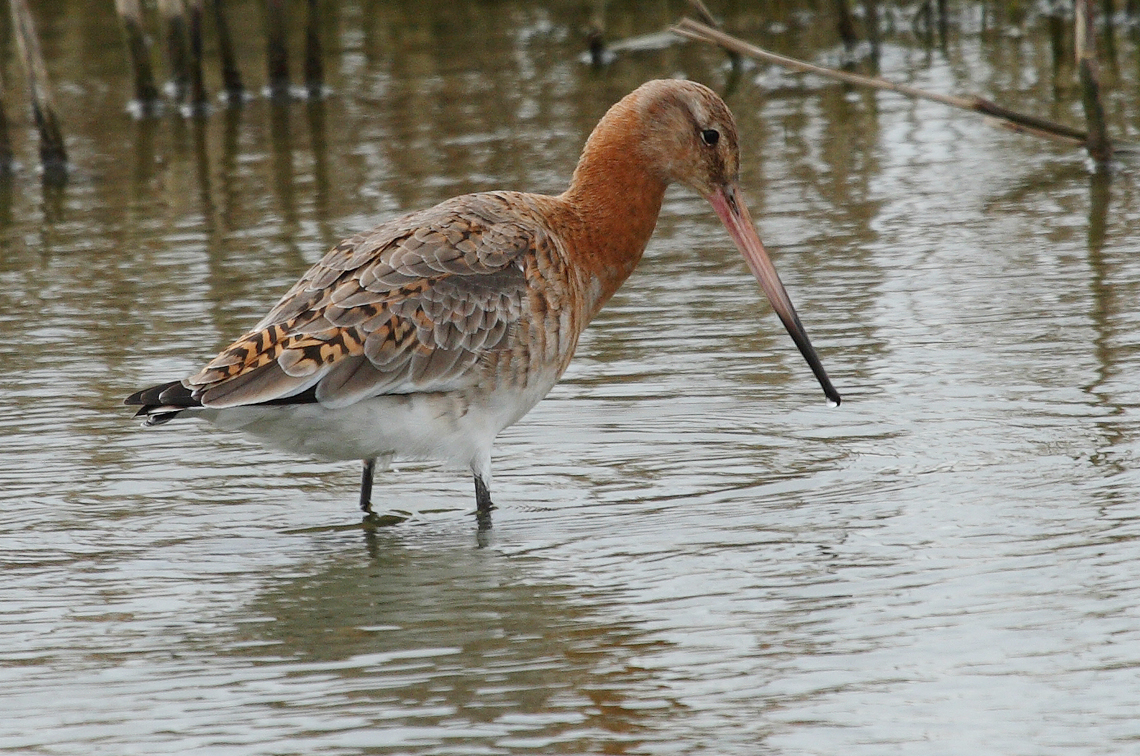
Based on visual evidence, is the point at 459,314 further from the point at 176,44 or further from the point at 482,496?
the point at 176,44

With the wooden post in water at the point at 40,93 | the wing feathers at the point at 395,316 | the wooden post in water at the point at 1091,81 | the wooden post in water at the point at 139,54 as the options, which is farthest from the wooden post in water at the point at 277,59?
the wing feathers at the point at 395,316

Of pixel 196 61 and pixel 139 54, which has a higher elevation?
pixel 139 54

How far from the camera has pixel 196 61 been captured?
16.7 meters

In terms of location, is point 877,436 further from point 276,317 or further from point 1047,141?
point 1047,141

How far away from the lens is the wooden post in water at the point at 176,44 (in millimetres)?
16250

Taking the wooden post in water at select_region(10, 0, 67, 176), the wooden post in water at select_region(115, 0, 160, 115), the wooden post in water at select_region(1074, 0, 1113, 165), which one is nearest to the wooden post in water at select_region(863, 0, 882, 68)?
the wooden post in water at select_region(1074, 0, 1113, 165)

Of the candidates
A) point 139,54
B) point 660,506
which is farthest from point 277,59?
point 660,506

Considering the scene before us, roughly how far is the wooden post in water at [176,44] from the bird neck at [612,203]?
33.0 feet

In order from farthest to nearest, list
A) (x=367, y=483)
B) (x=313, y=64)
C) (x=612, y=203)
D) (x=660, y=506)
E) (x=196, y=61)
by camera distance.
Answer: (x=313, y=64)
(x=196, y=61)
(x=612, y=203)
(x=367, y=483)
(x=660, y=506)

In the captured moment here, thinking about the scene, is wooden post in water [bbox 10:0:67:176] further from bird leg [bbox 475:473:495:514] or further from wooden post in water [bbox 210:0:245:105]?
bird leg [bbox 475:473:495:514]

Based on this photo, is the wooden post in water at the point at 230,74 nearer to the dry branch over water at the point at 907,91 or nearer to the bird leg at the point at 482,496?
the dry branch over water at the point at 907,91

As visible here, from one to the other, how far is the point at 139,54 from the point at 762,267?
10733mm

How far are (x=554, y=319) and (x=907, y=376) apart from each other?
1906 millimetres

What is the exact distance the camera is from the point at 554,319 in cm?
663
